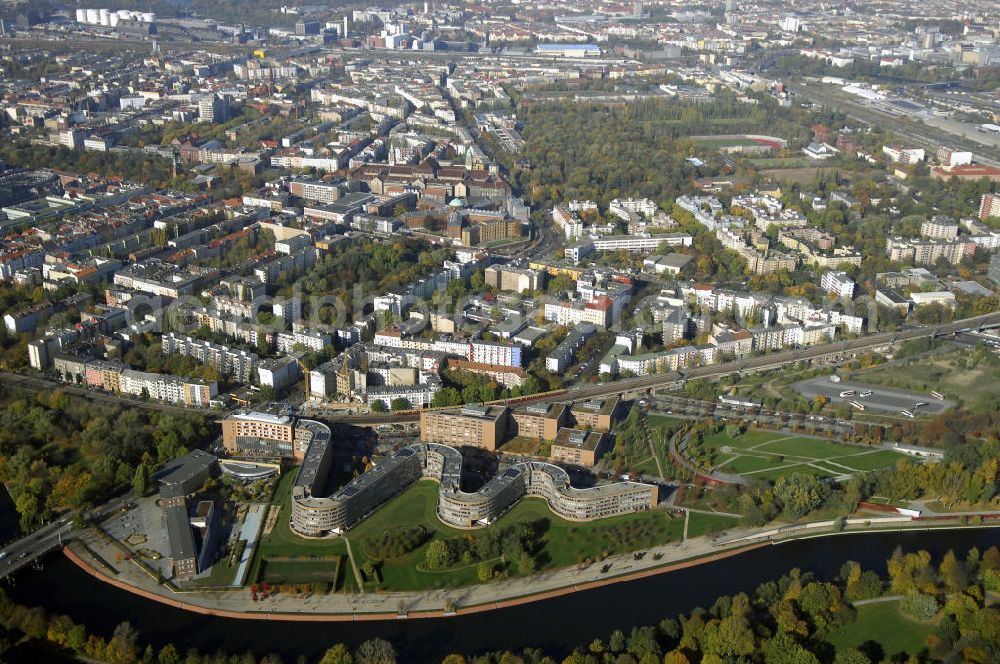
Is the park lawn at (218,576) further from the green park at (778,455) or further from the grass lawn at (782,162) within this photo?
the grass lawn at (782,162)

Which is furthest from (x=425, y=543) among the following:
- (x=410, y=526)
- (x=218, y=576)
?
(x=218, y=576)

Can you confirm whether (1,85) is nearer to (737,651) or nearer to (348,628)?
(348,628)

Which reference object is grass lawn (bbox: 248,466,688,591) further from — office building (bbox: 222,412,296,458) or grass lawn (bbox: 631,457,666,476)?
grass lawn (bbox: 631,457,666,476)

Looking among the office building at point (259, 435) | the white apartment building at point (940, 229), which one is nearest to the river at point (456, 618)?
the office building at point (259, 435)

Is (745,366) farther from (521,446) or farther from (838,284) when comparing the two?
(521,446)

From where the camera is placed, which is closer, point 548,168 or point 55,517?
point 55,517

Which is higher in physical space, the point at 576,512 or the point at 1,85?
the point at 1,85

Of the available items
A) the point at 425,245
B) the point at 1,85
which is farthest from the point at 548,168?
the point at 1,85
